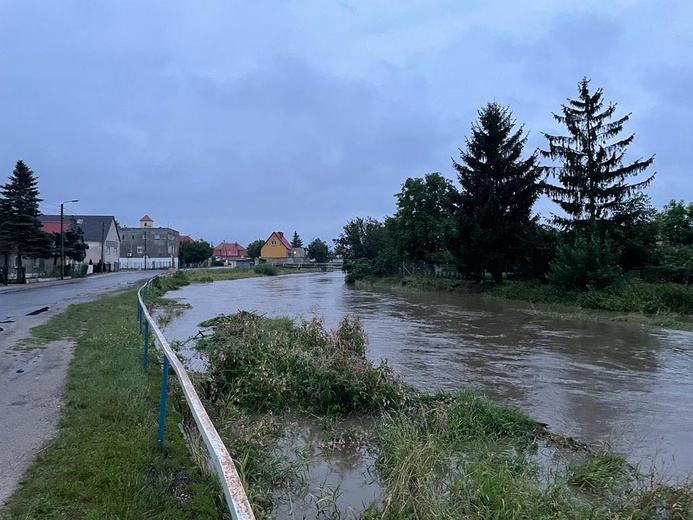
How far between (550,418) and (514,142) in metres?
29.5

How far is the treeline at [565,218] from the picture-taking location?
86.4 ft

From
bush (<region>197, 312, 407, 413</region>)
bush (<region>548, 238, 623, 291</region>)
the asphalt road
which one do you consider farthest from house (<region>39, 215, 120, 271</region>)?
bush (<region>197, 312, 407, 413</region>)

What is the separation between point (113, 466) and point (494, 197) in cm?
3055

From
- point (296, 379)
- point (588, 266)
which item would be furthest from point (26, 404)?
point (588, 266)

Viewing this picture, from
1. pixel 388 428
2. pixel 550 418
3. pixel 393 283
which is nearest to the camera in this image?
pixel 388 428

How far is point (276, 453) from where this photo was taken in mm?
5395

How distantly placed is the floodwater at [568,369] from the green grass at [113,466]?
4666 mm

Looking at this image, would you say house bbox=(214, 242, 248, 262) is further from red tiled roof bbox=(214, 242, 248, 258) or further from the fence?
the fence

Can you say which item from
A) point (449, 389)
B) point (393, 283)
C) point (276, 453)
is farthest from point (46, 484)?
point (393, 283)

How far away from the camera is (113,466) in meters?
4.09

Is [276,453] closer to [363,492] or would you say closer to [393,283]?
[363,492]

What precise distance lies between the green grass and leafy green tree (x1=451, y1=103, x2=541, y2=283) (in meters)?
28.1

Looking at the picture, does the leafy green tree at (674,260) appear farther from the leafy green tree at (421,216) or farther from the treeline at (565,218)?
the leafy green tree at (421,216)

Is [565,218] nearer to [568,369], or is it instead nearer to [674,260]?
[674,260]
